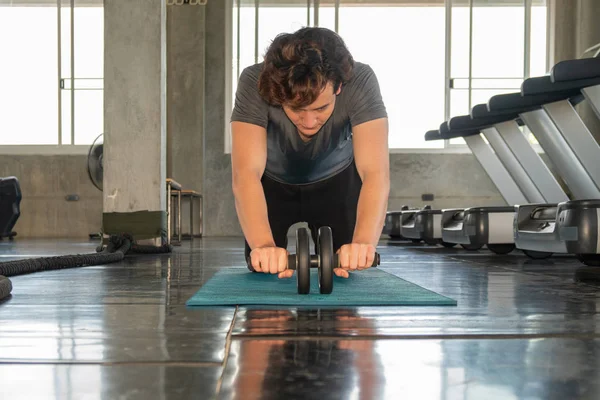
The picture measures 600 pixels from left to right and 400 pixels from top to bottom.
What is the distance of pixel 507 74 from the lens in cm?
1014

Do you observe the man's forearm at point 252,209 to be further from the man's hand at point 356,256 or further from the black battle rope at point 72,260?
the black battle rope at point 72,260

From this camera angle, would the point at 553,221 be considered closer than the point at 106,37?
Yes

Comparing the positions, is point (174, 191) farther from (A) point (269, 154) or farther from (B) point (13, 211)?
(A) point (269, 154)

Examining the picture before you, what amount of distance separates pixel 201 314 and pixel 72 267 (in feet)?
6.61

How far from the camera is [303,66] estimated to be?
1.78 meters

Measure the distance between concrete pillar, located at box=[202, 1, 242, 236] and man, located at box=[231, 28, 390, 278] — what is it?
763cm

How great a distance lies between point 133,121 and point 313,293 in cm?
348

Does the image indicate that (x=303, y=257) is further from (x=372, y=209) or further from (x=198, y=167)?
(x=198, y=167)

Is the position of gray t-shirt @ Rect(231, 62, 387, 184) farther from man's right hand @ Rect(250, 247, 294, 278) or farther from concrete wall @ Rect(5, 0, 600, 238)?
concrete wall @ Rect(5, 0, 600, 238)

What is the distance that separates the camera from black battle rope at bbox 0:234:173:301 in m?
2.80

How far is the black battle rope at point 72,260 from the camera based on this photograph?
280 centimetres

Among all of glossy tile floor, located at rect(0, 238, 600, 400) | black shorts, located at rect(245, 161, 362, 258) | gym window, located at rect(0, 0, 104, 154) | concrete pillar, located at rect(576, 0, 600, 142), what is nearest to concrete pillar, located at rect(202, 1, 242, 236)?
gym window, located at rect(0, 0, 104, 154)

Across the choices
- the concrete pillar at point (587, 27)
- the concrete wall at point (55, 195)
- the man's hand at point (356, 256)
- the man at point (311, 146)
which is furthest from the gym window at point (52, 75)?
the man's hand at point (356, 256)

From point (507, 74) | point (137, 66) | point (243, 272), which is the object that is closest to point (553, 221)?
point (243, 272)
